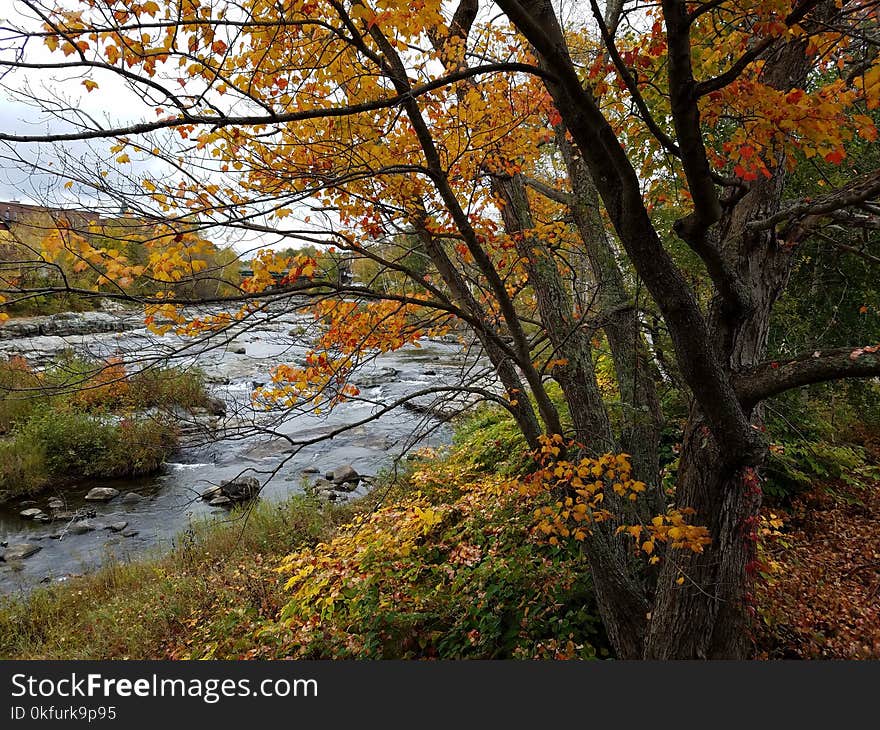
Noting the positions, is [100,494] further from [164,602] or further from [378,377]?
[378,377]

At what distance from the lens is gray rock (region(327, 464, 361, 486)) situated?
31.8 feet

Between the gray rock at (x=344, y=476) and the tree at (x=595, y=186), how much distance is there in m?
6.02

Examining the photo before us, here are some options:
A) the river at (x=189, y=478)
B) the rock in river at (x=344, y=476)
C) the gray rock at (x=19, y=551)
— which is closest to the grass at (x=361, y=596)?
the river at (x=189, y=478)

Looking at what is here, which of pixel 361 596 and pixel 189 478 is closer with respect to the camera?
pixel 361 596

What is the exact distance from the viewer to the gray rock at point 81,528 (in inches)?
320

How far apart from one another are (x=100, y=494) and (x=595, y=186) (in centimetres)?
1017

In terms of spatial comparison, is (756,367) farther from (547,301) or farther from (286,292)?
(286,292)

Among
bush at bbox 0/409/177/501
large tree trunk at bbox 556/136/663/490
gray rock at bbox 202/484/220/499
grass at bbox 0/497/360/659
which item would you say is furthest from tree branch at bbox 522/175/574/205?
bush at bbox 0/409/177/501

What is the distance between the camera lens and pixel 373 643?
13.5 ft

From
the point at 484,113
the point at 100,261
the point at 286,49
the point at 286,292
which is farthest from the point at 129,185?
the point at 484,113

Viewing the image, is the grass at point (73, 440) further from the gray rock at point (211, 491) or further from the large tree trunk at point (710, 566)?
→ the large tree trunk at point (710, 566)

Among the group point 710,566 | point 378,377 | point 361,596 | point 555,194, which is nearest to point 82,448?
point 378,377

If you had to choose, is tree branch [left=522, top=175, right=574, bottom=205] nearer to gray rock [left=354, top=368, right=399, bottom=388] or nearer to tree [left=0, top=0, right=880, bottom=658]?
tree [left=0, top=0, right=880, bottom=658]

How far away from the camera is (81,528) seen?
8.20m
